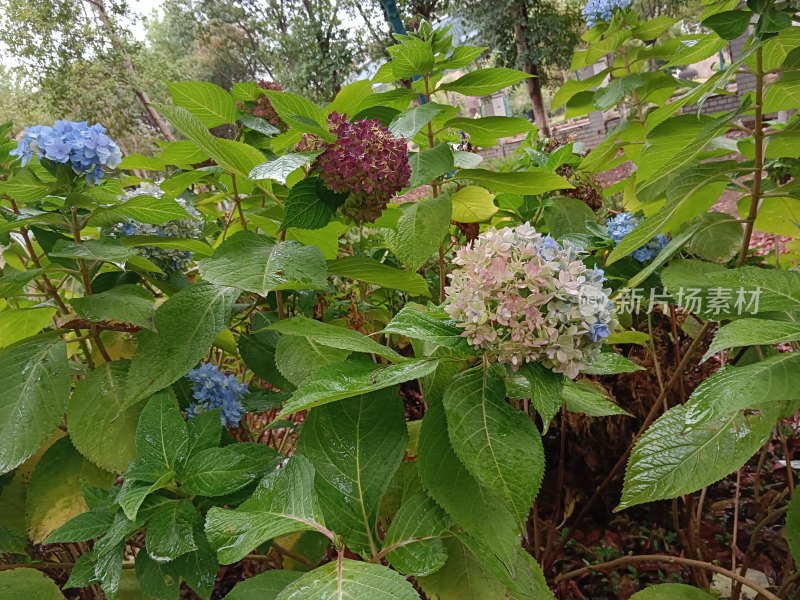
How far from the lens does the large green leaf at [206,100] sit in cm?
80

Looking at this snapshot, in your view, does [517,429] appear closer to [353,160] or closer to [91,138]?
[353,160]

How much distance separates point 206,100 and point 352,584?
74cm

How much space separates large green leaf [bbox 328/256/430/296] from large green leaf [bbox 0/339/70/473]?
39 centimetres

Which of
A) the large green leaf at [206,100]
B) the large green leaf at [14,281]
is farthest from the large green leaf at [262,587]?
the large green leaf at [206,100]

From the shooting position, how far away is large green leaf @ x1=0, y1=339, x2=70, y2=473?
62cm

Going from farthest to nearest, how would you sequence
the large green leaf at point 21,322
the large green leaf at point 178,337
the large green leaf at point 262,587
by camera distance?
the large green leaf at point 21,322 → the large green leaf at point 178,337 → the large green leaf at point 262,587

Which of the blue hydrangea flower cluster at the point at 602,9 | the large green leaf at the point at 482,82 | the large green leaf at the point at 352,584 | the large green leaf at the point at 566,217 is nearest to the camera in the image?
the large green leaf at the point at 352,584

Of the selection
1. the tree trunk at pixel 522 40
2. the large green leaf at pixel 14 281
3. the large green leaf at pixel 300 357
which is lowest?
the large green leaf at pixel 300 357

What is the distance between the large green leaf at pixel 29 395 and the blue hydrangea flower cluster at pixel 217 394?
164 mm

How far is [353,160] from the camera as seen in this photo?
0.66m

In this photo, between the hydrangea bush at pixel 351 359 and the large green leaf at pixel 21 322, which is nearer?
the hydrangea bush at pixel 351 359

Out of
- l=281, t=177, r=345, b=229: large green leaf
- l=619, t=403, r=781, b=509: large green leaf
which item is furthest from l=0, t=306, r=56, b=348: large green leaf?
l=619, t=403, r=781, b=509: large green leaf

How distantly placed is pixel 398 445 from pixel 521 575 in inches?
7.1

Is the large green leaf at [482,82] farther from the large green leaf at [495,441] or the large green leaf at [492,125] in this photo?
the large green leaf at [495,441]
